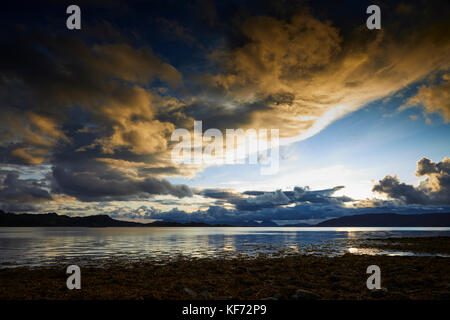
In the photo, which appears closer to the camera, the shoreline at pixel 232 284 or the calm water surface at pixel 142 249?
the shoreline at pixel 232 284

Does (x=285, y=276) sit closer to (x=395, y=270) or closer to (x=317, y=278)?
(x=317, y=278)

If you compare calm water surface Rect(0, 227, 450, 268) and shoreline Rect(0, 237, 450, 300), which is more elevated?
shoreline Rect(0, 237, 450, 300)

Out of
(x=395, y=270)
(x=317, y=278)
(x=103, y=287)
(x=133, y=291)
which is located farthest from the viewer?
(x=395, y=270)

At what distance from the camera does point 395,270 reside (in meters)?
19.4

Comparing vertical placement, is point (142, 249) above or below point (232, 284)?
below

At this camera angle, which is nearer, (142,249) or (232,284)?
(232,284)

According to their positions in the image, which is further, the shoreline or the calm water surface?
the calm water surface

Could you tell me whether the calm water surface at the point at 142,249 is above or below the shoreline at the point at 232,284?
below
